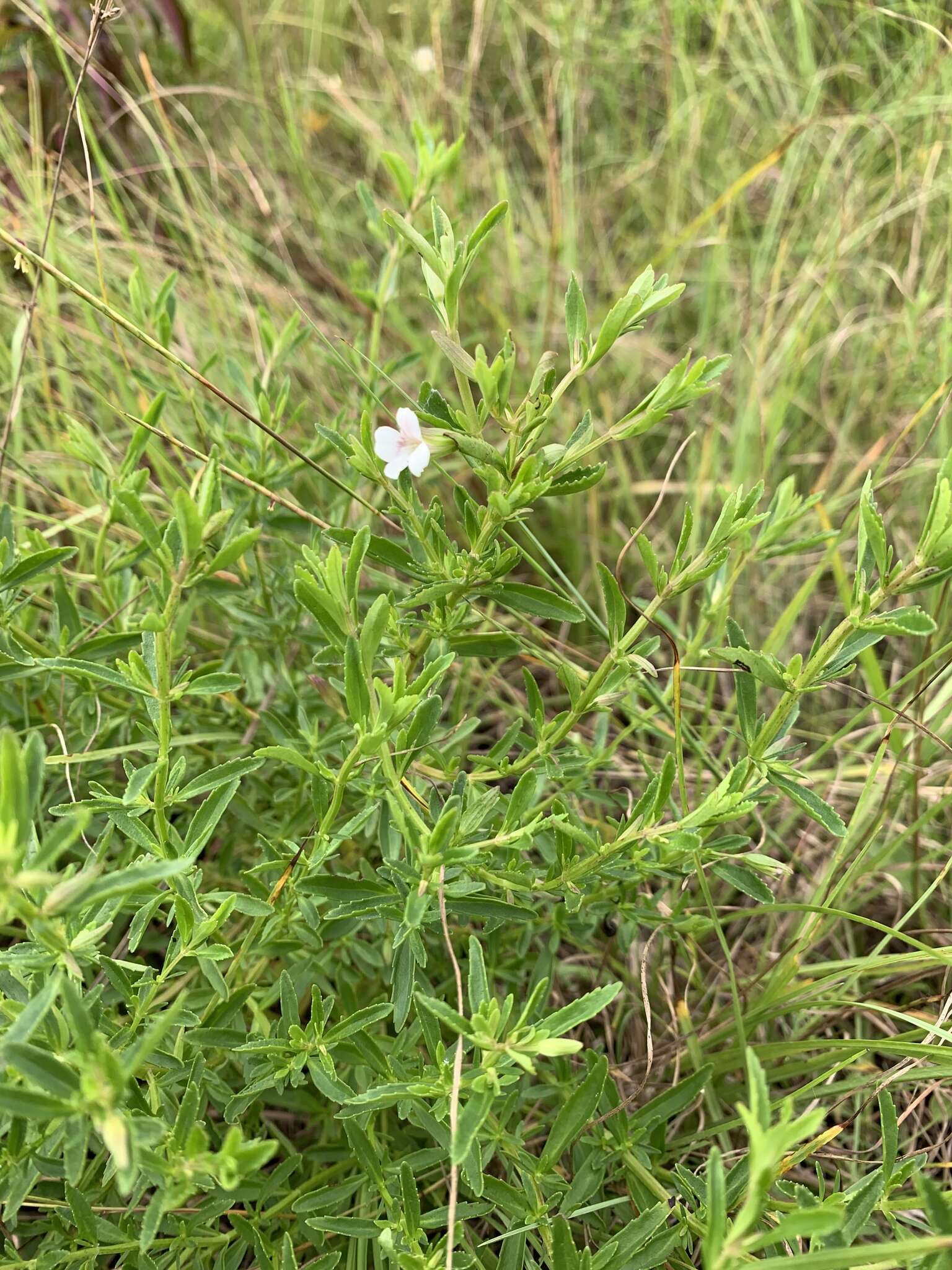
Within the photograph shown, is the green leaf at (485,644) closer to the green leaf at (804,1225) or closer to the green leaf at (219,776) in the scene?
the green leaf at (219,776)

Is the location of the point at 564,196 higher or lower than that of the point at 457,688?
higher

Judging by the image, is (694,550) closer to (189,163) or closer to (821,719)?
(821,719)

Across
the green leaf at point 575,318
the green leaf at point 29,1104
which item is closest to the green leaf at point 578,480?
the green leaf at point 575,318

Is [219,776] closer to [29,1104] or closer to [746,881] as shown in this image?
[29,1104]

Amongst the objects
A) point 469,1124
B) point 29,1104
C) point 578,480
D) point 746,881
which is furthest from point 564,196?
point 29,1104

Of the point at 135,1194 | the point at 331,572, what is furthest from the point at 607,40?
the point at 135,1194

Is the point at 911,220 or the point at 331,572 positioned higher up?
the point at 331,572
